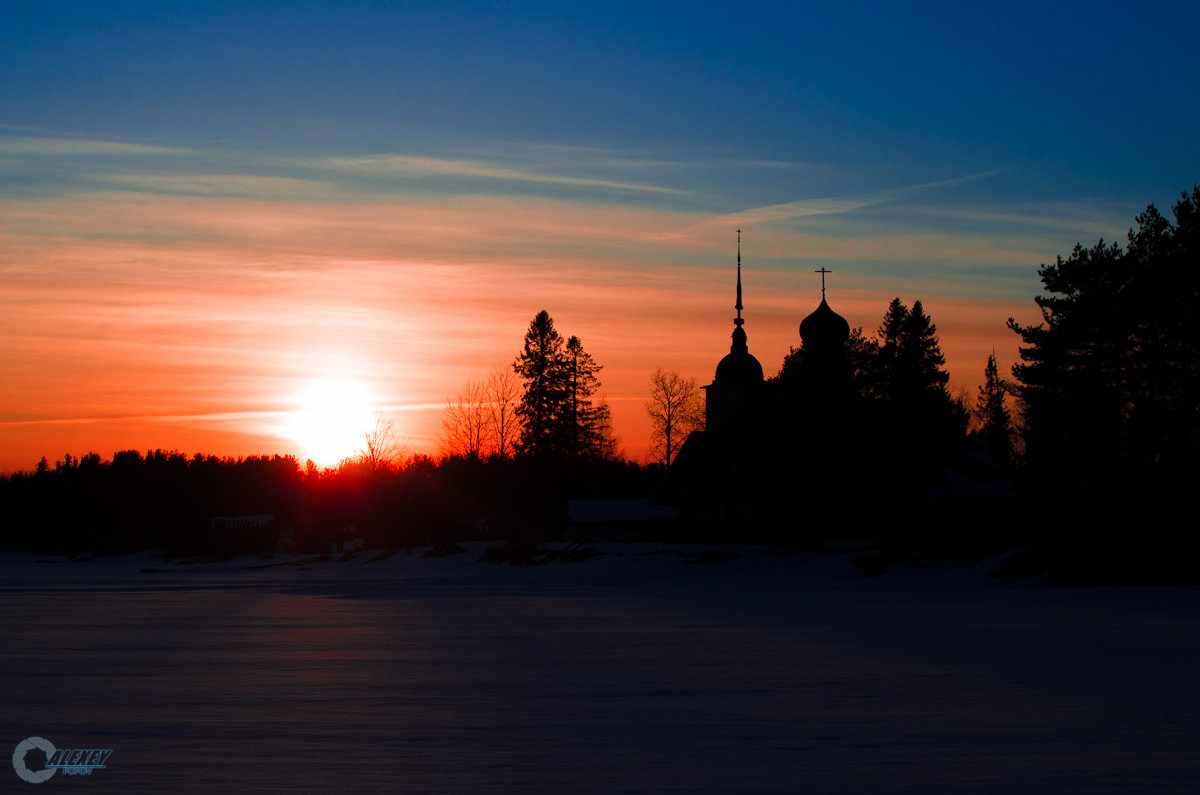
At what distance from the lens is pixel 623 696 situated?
1186 centimetres

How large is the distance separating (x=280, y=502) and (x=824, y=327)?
52.9 m

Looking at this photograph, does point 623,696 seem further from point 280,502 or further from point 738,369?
point 280,502

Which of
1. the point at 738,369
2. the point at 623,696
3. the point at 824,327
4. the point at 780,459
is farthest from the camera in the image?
the point at 738,369

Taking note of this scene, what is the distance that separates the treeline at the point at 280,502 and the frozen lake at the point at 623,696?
109ft

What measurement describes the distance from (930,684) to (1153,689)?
85.8 inches

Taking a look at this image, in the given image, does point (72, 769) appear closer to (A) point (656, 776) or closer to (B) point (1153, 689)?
(A) point (656, 776)

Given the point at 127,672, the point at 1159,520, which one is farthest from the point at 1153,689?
the point at 1159,520

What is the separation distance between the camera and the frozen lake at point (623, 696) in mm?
8398

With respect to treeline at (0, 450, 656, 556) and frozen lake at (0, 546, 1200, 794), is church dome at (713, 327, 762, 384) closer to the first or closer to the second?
treeline at (0, 450, 656, 556)

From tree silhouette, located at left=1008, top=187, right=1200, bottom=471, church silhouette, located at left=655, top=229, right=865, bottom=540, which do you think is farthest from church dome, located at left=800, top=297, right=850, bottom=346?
tree silhouette, located at left=1008, top=187, right=1200, bottom=471

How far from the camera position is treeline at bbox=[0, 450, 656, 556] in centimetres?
6656

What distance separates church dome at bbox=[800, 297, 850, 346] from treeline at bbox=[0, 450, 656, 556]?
18018 mm

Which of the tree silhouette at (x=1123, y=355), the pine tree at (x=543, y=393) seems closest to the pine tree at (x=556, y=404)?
Answer: the pine tree at (x=543, y=393)

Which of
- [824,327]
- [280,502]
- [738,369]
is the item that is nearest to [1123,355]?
[824,327]
